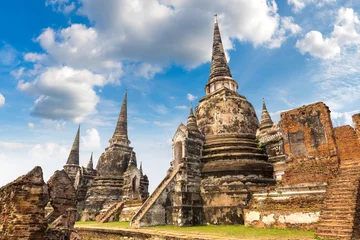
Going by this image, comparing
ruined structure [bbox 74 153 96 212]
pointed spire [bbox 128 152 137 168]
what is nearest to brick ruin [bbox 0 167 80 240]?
pointed spire [bbox 128 152 137 168]

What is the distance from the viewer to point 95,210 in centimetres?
2672

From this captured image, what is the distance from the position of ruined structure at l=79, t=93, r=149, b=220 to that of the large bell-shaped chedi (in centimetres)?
1070

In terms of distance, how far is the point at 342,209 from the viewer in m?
9.24

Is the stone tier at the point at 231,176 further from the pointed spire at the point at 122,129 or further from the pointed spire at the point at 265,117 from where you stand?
the pointed spire at the point at 122,129

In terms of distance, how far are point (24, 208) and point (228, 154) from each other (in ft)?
41.0

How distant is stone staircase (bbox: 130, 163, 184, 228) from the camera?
592 inches

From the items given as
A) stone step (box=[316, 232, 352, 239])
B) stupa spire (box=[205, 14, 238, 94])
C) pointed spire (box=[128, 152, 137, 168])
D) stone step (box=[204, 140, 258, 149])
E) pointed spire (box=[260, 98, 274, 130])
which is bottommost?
stone step (box=[316, 232, 352, 239])

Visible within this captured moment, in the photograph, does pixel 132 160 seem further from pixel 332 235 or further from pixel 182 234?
pixel 332 235

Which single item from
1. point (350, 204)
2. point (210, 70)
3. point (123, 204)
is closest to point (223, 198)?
point (350, 204)

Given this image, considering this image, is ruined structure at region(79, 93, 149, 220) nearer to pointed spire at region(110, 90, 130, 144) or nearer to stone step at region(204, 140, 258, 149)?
pointed spire at region(110, 90, 130, 144)

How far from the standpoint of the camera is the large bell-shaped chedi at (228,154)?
15.5 meters

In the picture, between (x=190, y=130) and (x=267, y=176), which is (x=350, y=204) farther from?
(x=190, y=130)

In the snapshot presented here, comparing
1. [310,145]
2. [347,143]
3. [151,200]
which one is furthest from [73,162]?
[347,143]

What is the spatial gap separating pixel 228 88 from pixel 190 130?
6.12 metres
